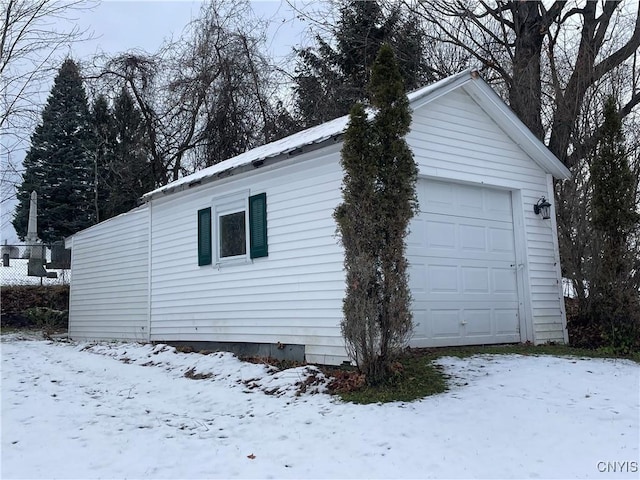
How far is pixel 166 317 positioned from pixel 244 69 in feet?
33.4

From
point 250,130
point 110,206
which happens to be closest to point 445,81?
point 250,130

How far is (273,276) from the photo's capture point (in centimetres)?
774

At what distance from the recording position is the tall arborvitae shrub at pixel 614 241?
741cm

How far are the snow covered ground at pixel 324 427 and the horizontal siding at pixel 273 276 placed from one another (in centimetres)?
76

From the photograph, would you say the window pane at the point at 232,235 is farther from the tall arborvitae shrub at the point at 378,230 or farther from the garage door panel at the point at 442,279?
the tall arborvitae shrub at the point at 378,230

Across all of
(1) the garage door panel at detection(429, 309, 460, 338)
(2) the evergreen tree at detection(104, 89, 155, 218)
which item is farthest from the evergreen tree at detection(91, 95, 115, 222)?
(1) the garage door panel at detection(429, 309, 460, 338)

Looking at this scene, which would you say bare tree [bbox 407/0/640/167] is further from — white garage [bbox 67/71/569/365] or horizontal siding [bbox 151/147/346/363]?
horizontal siding [bbox 151/147/346/363]

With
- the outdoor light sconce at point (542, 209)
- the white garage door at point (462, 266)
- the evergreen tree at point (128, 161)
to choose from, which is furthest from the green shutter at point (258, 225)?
the evergreen tree at point (128, 161)

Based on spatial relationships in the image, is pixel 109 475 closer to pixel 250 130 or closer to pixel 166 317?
pixel 166 317

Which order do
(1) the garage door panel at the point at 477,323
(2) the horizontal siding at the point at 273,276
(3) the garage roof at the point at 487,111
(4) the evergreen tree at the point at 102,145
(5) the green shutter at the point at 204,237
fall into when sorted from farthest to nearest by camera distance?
(4) the evergreen tree at the point at 102,145 → (5) the green shutter at the point at 204,237 → (1) the garage door panel at the point at 477,323 → (3) the garage roof at the point at 487,111 → (2) the horizontal siding at the point at 273,276

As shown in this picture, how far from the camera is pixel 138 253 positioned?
10.9 m

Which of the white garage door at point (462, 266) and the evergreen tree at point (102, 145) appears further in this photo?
the evergreen tree at point (102, 145)

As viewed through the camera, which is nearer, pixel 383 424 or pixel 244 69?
pixel 383 424

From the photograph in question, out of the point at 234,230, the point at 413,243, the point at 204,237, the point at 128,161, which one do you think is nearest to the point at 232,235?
the point at 234,230
